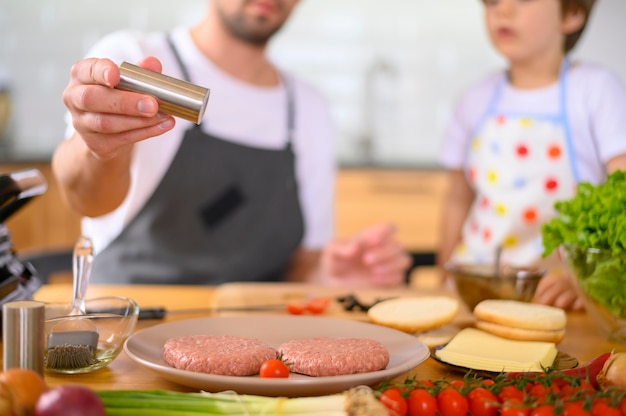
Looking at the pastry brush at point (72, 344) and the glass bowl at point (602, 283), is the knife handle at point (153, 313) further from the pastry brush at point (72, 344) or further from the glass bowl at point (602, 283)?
the glass bowl at point (602, 283)

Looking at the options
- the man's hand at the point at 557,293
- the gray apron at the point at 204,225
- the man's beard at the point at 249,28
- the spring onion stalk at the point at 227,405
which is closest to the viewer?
the spring onion stalk at the point at 227,405

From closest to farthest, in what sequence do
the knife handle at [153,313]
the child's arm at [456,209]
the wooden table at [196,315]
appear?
the wooden table at [196,315] → the knife handle at [153,313] → the child's arm at [456,209]

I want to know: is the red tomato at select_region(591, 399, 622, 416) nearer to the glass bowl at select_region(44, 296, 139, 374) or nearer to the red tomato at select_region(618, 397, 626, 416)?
the red tomato at select_region(618, 397, 626, 416)

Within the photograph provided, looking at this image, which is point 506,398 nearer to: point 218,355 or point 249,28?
point 218,355

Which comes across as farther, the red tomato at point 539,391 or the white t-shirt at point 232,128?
the white t-shirt at point 232,128

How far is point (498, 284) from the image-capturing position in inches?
49.4

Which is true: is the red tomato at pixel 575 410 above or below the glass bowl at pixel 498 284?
below

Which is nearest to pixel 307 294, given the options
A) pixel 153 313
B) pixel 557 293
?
pixel 153 313

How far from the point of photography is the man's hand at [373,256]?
156 cm

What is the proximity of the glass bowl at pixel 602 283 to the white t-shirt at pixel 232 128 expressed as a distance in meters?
0.98

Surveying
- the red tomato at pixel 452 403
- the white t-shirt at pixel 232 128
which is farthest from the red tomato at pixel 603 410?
the white t-shirt at pixel 232 128

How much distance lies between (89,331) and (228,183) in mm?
1009

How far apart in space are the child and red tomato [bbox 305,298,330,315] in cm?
60

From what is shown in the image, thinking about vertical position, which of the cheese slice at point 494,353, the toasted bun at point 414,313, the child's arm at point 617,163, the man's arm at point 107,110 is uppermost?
the man's arm at point 107,110
